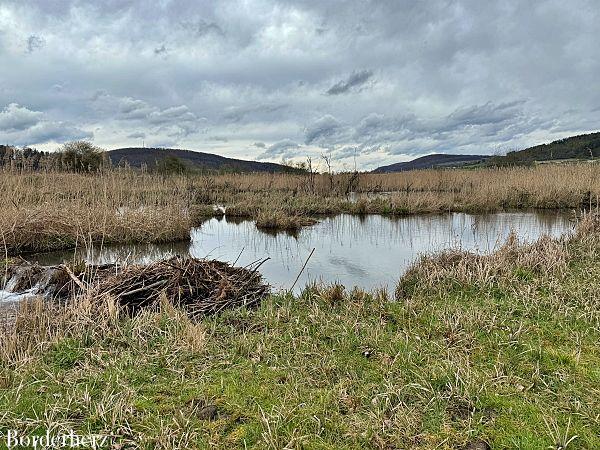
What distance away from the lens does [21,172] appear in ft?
35.3

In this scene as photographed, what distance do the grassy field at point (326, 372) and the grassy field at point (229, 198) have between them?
296 centimetres

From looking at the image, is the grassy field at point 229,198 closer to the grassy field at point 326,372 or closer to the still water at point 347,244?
the still water at point 347,244

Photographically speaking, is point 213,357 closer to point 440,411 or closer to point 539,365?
point 440,411

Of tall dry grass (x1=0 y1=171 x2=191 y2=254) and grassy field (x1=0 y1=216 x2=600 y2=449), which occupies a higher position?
tall dry grass (x1=0 y1=171 x2=191 y2=254)

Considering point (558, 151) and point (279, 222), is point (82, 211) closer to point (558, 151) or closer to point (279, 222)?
point (279, 222)

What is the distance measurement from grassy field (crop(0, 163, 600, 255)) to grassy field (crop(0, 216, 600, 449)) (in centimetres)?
296

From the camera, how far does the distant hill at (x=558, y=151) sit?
3489 centimetres

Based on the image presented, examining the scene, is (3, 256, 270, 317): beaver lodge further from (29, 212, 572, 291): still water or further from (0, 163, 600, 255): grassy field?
(0, 163, 600, 255): grassy field

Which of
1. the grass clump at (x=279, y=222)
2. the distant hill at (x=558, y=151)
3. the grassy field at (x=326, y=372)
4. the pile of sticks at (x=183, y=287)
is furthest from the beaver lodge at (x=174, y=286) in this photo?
the distant hill at (x=558, y=151)

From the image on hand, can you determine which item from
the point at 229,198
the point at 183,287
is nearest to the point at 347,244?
the point at 183,287

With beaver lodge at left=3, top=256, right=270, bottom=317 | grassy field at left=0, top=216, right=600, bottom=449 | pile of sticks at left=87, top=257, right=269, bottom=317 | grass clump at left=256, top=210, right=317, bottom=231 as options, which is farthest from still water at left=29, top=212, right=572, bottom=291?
grassy field at left=0, top=216, right=600, bottom=449

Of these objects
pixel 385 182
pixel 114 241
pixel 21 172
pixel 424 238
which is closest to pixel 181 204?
pixel 114 241

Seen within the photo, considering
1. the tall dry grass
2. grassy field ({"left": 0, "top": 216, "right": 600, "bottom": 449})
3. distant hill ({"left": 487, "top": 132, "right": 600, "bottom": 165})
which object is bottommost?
grassy field ({"left": 0, "top": 216, "right": 600, "bottom": 449})

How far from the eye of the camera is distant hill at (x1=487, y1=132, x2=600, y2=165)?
34.9 metres
